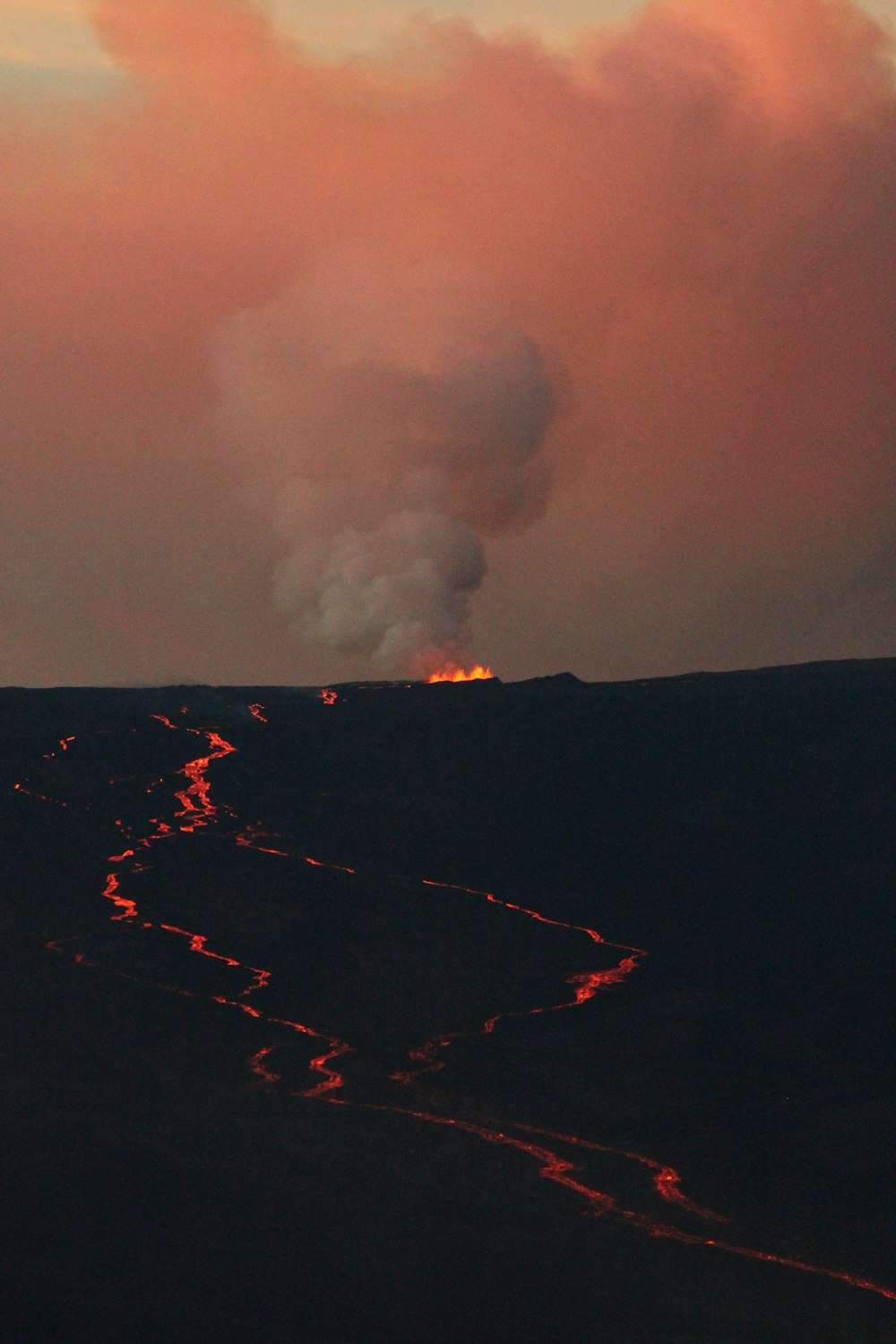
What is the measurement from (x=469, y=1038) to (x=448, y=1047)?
741 mm

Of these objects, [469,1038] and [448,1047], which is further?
[469,1038]

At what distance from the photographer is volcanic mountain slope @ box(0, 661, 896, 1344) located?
1823 cm

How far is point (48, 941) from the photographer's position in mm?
34969

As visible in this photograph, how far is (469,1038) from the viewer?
1139 inches

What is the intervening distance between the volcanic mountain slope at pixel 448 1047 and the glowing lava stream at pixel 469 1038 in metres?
0.09

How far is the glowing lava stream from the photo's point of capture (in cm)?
2023

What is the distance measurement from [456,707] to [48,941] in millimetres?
38038

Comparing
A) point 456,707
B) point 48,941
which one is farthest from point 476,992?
point 456,707

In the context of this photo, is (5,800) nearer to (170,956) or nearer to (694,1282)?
(170,956)

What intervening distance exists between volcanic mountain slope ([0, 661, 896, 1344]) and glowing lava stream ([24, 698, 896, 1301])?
0.09 metres

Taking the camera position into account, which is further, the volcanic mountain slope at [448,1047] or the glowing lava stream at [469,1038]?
the glowing lava stream at [469,1038]

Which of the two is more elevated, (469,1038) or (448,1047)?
(469,1038)

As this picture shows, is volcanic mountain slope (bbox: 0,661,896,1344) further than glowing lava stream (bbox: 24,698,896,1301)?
No

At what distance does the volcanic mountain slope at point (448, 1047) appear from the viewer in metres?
18.2
